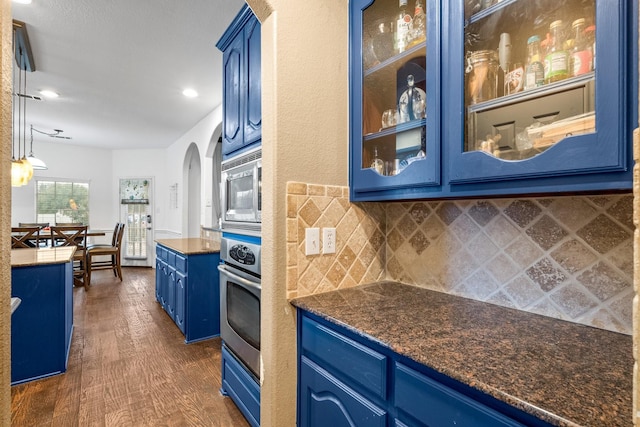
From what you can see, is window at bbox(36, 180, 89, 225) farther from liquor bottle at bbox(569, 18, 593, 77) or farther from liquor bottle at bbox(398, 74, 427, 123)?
liquor bottle at bbox(569, 18, 593, 77)

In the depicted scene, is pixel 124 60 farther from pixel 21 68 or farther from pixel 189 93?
pixel 21 68

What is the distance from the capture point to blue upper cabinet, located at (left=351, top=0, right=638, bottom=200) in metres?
0.70

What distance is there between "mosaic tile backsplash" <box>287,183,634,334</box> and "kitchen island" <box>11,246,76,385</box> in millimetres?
2172

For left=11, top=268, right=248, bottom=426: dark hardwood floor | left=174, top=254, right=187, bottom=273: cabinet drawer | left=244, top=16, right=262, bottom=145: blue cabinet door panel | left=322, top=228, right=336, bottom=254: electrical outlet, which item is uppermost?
left=244, top=16, right=262, bottom=145: blue cabinet door panel

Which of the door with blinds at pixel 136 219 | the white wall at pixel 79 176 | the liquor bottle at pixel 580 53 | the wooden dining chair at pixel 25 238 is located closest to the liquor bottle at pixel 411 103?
the liquor bottle at pixel 580 53

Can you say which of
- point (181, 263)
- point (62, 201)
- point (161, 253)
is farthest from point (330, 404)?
point (62, 201)

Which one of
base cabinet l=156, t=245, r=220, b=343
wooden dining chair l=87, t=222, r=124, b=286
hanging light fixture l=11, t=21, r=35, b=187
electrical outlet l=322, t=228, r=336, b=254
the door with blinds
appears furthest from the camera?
→ the door with blinds

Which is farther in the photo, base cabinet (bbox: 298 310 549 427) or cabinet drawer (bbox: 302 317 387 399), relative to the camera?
cabinet drawer (bbox: 302 317 387 399)

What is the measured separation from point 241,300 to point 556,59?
64.7 inches

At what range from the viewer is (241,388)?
1753 millimetres

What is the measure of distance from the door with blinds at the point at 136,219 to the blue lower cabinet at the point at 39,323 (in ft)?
14.5

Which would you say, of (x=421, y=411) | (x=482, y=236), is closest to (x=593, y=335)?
(x=482, y=236)

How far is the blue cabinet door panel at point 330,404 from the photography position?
0.91 m

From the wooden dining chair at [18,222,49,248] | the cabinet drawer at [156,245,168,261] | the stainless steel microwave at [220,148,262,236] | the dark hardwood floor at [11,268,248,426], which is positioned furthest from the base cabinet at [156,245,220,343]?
the wooden dining chair at [18,222,49,248]
